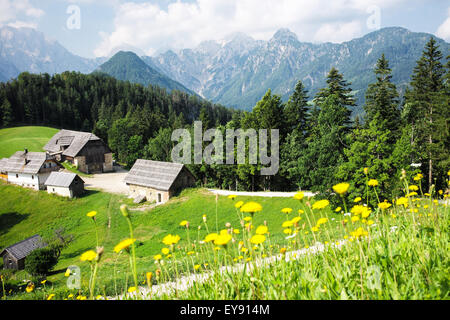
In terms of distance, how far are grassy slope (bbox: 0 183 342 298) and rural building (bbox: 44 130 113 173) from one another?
15158mm

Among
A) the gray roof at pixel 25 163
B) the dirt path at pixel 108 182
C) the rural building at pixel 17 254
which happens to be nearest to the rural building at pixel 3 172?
the gray roof at pixel 25 163

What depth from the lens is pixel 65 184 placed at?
35969 millimetres

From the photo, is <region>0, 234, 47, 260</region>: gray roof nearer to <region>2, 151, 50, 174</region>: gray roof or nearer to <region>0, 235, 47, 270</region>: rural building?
<region>0, 235, 47, 270</region>: rural building

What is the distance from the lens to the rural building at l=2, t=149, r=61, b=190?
1527 inches

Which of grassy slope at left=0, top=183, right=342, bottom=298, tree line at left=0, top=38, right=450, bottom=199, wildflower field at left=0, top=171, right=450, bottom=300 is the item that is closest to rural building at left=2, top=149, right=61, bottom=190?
grassy slope at left=0, top=183, right=342, bottom=298

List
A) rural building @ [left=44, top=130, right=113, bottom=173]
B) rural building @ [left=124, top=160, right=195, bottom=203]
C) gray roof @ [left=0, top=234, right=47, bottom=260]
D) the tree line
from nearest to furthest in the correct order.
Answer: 1. gray roof @ [left=0, top=234, right=47, bottom=260]
2. the tree line
3. rural building @ [left=124, top=160, right=195, bottom=203]
4. rural building @ [left=44, top=130, right=113, bottom=173]

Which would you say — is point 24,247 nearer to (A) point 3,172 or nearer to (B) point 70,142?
(A) point 3,172

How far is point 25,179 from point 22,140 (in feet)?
87.3


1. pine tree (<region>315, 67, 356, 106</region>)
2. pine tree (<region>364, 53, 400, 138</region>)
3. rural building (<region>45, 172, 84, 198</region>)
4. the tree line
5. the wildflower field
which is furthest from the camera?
rural building (<region>45, 172, 84, 198</region>)

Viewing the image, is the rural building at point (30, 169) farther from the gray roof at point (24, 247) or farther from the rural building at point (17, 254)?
the rural building at point (17, 254)

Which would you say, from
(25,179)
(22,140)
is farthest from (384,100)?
(22,140)

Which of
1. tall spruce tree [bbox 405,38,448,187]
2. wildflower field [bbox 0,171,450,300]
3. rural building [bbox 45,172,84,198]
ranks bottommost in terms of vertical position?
rural building [bbox 45,172,84,198]
